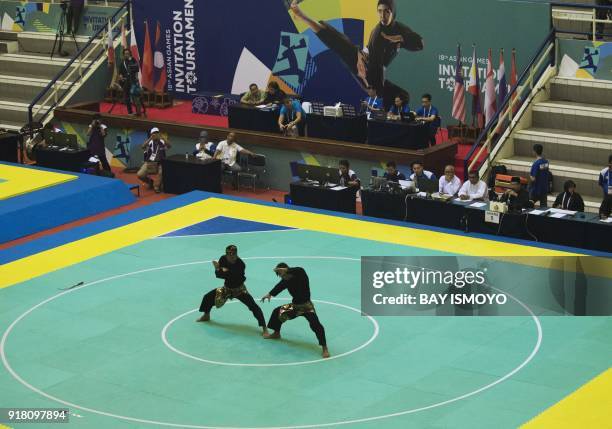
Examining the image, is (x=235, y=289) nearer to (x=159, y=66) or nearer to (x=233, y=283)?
(x=233, y=283)

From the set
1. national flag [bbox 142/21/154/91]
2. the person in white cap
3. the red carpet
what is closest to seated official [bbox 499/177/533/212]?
the person in white cap

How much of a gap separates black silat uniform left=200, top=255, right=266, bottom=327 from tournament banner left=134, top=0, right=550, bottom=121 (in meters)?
13.4

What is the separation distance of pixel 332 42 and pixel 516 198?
33.5 ft

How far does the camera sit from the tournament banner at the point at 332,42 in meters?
29.1

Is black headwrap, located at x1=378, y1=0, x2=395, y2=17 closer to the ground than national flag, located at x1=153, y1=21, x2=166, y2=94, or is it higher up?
higher up

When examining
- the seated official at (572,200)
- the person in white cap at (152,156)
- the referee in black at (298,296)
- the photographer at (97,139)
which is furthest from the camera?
the photographer at (97,139)

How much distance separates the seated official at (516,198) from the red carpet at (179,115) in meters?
10.3

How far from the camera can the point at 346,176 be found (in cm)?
2597

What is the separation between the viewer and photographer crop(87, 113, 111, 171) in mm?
29938

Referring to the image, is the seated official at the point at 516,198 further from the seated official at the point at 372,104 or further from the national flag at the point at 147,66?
the national flag at the point at 147,66

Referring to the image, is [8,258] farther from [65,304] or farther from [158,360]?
[158,360]

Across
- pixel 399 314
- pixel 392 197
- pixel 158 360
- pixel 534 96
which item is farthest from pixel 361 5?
pixel 158 360

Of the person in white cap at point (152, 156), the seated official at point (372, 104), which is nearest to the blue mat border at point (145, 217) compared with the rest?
the person in white cap at point (152, 156)

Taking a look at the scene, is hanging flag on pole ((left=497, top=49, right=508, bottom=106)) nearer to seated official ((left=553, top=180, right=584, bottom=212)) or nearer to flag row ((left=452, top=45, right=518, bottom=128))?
flag row ((left=452, top=45, right=518, bottom=128))
